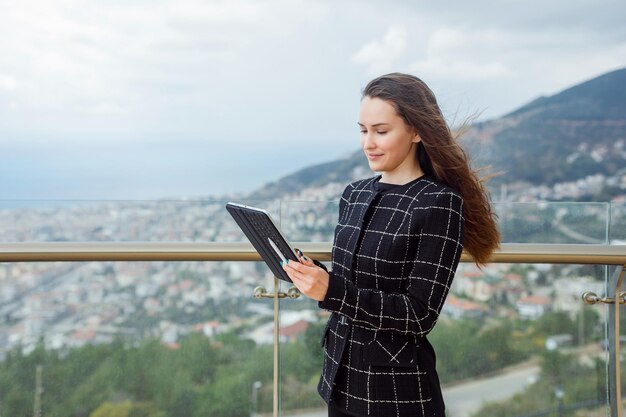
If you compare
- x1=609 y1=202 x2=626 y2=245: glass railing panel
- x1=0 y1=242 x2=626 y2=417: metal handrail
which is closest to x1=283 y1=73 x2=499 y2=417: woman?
x1=0 y1=242 x2=626 y2=417: metal handrail

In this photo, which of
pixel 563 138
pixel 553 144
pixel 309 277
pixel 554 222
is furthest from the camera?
pixel 553 144

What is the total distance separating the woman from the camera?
4.56 ft

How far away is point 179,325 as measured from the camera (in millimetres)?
2256

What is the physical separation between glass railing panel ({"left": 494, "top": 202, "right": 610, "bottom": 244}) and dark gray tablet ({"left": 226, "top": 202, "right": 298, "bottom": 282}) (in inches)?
40.6

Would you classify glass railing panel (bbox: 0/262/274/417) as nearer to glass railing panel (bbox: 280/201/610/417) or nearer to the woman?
glass railing panel (bbox: 280/201/610/417)

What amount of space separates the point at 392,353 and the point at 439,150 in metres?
0.47

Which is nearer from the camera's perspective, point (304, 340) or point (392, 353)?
point (392, 353)

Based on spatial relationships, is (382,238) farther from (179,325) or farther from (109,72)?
(109,72)

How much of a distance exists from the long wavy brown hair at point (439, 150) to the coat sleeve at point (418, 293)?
0.16 metres

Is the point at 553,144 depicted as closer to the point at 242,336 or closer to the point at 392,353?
the point at 242,336

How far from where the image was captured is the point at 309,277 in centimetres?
137

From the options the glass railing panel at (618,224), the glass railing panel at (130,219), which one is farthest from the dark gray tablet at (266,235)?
the glass railing panel at (618,224)

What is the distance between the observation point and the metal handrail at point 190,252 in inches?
79.7

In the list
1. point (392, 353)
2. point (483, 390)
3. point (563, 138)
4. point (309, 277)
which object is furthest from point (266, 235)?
point (563, 138)
